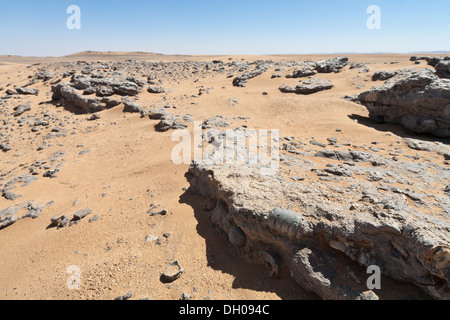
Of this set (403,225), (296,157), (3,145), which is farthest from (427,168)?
(3,145)

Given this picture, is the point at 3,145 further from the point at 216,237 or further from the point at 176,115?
A: the point at 216,237

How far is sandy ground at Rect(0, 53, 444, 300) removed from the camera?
2.97 meters

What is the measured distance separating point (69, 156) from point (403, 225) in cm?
791

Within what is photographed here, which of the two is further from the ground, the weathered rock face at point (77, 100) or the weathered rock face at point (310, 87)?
the weathered rock face at point (310, 87)

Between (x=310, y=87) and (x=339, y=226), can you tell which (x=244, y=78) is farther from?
(x=339, y=226)

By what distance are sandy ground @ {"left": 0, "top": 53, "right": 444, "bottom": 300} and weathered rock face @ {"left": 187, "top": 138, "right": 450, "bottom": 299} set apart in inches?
10.7

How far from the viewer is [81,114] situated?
10477 millimetres

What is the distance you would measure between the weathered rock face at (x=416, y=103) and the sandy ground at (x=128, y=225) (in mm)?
422

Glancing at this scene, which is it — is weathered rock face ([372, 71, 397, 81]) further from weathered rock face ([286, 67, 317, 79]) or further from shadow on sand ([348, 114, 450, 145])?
shadow on sand ([348, 114, 450, 145])

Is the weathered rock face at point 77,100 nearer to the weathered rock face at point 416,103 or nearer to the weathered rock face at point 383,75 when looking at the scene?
the weathered rock face at point 416,103

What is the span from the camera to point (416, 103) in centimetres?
726

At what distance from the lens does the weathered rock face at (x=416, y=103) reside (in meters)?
6.88

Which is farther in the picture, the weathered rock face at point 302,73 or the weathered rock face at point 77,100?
the weathered rock face at point 302,73

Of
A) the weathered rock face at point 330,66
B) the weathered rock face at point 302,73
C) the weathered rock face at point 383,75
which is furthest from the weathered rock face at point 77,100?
the weathered rock face at point 383,75
